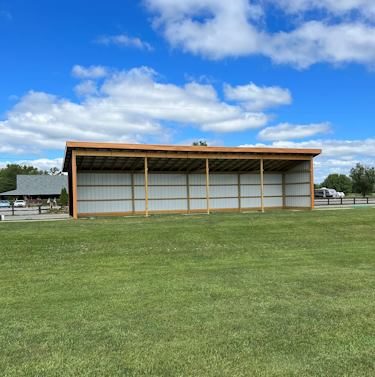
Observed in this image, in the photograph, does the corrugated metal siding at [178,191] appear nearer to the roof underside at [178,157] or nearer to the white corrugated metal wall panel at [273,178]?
the white corrugated metal wall panel at [273,178]

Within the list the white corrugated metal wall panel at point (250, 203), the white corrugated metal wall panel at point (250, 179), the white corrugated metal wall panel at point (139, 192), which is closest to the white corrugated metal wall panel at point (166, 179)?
the white corrugated metal wall panel at point (139, 192)

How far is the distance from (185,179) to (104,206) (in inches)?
229

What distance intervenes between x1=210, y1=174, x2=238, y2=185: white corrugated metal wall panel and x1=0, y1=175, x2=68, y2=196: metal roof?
41.6 meters

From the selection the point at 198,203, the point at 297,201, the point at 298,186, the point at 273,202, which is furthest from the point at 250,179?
the point at 198,203

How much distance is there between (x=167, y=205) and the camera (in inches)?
1119

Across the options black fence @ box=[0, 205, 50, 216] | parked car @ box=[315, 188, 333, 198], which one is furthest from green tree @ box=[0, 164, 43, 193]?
parked car @ box=[315, 188, 333, 198]

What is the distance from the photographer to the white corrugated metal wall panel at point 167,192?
2808 centimetres

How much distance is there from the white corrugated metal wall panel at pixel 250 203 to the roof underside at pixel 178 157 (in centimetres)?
222

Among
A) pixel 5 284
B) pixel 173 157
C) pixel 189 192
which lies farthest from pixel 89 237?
pixel 189 192

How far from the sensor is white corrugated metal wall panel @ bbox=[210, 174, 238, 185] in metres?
29.5

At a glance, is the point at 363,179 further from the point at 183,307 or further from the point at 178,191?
the point at 183,307

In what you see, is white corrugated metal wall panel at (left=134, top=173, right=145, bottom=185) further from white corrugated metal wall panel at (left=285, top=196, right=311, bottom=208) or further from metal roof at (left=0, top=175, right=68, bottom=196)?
metal roof at (left=0, top=175, right=68, bottom=196)

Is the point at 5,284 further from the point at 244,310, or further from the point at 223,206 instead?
the point at 223,206

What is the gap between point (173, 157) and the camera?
2464 cm
